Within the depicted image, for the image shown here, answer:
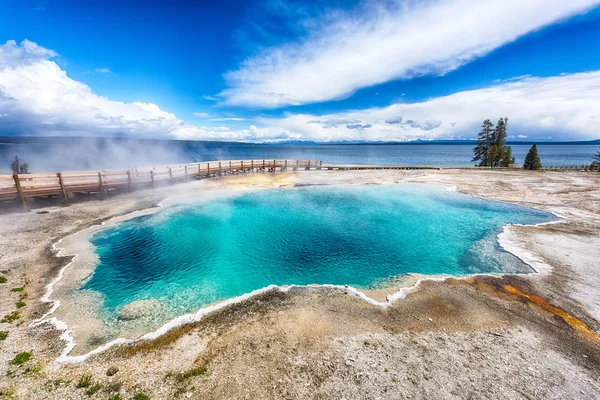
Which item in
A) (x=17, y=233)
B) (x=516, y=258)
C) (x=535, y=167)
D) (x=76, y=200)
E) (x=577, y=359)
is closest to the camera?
(x=577, y=359)

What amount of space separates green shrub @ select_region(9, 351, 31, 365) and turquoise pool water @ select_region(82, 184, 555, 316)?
7.98 ft

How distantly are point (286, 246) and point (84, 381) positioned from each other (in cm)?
1084

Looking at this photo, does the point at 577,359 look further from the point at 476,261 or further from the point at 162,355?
the point at 162,355

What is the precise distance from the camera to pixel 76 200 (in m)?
22.6

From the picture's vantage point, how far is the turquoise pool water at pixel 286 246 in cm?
1177

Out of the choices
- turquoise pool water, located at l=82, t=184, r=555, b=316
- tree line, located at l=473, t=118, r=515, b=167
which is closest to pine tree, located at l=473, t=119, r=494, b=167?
tree line, located at l=473, t=118, r=515, b=167

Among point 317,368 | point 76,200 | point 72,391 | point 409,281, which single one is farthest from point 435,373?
point 76,200

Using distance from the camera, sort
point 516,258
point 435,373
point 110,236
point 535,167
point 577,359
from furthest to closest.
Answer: point 535,167 < point 110,236 < point 516,258 < point 577,359 < point 435,373

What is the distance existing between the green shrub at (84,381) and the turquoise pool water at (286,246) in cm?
326

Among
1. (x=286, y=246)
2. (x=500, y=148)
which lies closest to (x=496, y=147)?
(x=500, y=148)

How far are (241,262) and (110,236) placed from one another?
9.64m

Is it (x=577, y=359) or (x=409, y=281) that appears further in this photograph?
(x=409, y=281)

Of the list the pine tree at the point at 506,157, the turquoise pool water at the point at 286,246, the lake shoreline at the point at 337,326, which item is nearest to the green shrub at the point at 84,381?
the lake shoreline at the point at 337,326

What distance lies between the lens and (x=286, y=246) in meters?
15.9
